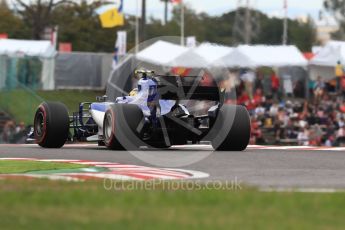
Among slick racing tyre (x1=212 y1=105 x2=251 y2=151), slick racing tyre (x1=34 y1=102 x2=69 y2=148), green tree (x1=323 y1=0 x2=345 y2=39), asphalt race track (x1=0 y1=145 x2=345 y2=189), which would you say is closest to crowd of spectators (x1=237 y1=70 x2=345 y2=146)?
asphalt race track (x1=0 y1=145 x2=345 y2=189)

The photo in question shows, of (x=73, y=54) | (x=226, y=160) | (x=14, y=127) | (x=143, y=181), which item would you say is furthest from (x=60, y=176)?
(x=73, y=54)

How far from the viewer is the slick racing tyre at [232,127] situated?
57.3ft

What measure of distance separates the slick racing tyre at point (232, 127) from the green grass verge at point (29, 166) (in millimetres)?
4265

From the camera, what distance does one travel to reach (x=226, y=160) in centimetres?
1541

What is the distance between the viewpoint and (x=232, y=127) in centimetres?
1756

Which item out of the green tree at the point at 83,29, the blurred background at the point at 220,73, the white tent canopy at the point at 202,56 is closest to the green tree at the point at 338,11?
the blurred background at the point at 220,73

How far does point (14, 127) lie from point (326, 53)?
14483mm

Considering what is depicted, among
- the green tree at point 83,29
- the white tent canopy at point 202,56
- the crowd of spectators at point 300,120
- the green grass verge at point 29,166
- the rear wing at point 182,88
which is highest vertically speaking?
the green tree at point 83,29

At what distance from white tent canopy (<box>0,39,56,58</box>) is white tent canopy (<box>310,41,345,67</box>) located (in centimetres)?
1500

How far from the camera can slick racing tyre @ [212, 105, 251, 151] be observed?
17.5 meters

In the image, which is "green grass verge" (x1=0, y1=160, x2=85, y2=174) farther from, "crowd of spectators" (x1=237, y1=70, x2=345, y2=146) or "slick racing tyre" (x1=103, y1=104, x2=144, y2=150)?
"crowd of spectators" (x1=237, y1=70, x2=345, y2=146)

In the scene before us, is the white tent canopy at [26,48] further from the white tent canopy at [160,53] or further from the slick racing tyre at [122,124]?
the slick racing tyre at [122,124]

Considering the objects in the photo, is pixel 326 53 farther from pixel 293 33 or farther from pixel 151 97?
pixel 293 33

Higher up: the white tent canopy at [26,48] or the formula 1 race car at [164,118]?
the white tent canopy at [26,48]
